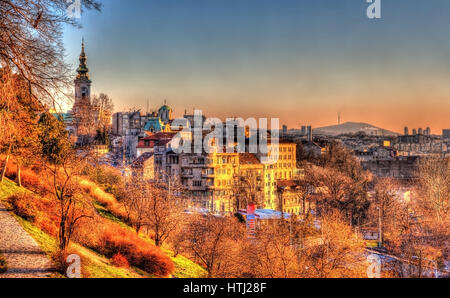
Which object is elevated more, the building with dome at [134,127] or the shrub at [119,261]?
the building with dome at [134,127]

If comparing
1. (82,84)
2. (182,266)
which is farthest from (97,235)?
(82,84)

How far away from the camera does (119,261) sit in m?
11.2

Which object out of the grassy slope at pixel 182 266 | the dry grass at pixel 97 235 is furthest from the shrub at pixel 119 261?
the grassy slope at pixel 182 266

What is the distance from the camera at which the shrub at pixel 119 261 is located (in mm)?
11091

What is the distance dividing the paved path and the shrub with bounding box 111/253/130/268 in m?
2.28

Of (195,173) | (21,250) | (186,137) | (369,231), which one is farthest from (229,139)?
(21,250)

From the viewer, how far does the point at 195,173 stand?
3816 cm

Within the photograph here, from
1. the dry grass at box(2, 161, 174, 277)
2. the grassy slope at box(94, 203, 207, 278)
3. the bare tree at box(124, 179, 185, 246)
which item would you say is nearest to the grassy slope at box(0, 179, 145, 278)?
the dry grass at box(2, 161, 174, 277)

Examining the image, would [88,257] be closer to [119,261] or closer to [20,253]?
[119,261]

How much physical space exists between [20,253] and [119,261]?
3.02 metres

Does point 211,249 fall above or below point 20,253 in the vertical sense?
below

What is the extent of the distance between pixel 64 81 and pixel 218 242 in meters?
10.4

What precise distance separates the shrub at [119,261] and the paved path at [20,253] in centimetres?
228

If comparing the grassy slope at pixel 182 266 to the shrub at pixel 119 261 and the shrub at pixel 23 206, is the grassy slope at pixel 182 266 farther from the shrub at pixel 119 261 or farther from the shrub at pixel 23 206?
the shrub at pixel 23 206
